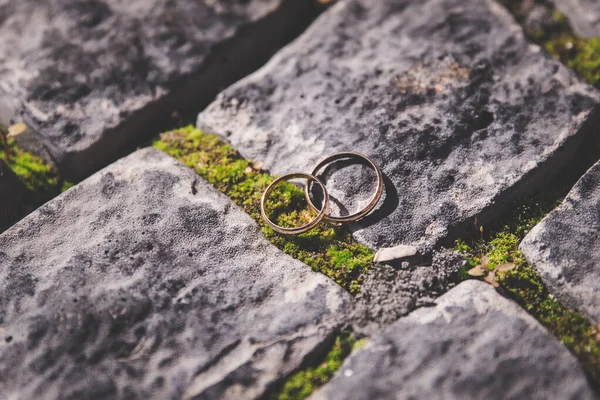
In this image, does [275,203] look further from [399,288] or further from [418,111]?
[418,111]

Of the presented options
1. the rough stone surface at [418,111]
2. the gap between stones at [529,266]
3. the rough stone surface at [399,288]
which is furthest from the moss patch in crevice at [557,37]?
the rough stone surface at [399,288]

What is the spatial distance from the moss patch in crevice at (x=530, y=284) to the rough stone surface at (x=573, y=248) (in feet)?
0.19

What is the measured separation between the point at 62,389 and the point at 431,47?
11.4ft

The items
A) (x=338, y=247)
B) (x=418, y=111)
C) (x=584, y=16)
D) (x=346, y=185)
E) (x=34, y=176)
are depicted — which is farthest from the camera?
(x=584, y=16)

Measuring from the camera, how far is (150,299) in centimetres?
285

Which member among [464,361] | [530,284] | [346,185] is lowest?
[530,284]

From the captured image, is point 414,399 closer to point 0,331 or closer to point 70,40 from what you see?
point 0,331

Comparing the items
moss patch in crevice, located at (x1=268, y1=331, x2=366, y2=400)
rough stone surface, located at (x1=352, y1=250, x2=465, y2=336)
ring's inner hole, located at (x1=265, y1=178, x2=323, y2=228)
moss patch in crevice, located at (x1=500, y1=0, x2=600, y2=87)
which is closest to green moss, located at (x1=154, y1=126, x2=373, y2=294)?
ring's inner hole, located at (x1=265, y1=178, x2=323, y2=228)

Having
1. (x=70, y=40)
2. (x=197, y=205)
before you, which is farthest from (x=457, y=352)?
(x=70, y=40)

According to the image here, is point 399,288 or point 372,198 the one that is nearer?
point 399,288

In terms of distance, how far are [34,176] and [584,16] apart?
478cm

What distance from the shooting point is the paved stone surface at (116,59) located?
3771mm

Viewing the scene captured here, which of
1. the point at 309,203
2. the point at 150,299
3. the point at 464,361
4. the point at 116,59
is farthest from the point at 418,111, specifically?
the point at 116,59

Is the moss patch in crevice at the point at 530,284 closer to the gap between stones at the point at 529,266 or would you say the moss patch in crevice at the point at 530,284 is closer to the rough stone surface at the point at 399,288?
the gap between stones at the point at 529,266
